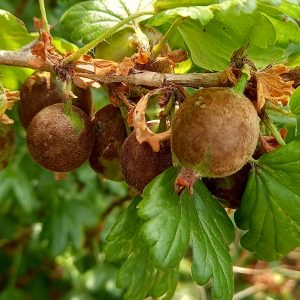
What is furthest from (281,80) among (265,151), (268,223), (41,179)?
(41,179)

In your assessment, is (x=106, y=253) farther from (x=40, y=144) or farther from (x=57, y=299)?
(x=57, y=299)

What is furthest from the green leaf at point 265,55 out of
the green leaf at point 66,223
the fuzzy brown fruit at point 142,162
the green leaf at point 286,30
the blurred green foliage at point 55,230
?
the green leaf at point 66,223

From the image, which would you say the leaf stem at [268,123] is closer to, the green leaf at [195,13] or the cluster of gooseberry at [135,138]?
the cluster of gooseberry at [135,138]

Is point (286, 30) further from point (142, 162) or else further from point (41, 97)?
Result: point (41, 97)

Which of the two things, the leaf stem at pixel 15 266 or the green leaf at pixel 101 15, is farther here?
the leaf stem at pixel 15 266

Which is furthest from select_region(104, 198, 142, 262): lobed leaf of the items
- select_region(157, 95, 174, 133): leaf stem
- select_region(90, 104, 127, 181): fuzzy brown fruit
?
select_region(157, 95, 174, 133): leaf stem

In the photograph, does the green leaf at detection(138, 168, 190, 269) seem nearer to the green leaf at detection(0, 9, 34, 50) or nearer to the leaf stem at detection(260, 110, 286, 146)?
the leaf stem at detection(260, 110, 286, 146)

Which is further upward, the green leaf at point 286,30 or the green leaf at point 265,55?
the green leaf at point 286,30
